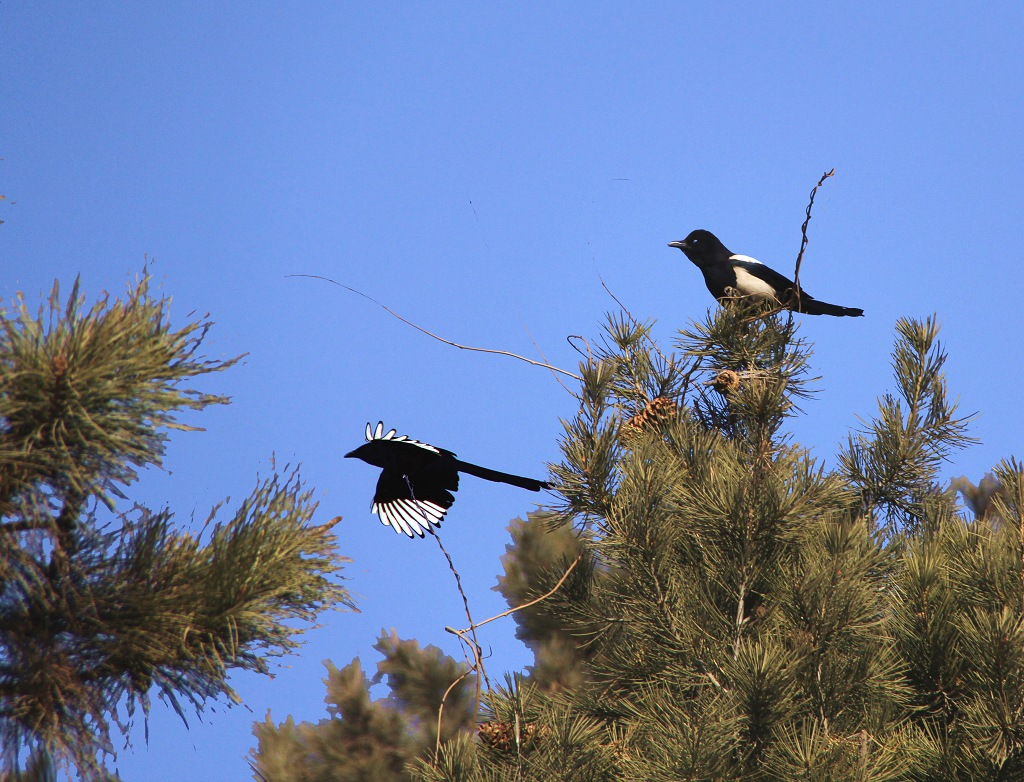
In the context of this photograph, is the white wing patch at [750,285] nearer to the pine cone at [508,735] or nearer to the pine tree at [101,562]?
the pine cone at [508,735]

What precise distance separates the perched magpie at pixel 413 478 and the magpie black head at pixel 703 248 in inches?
107

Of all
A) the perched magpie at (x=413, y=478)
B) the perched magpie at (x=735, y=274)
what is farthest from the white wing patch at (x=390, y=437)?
the perched magpie at (x=735, y=274)

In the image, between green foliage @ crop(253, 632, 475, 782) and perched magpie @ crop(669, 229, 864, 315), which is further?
green foliage @ crop(253, 632, 475, 782)

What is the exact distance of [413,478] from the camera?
2.88 m

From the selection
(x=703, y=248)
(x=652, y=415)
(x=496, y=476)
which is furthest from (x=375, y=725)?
(x=496, y=476)

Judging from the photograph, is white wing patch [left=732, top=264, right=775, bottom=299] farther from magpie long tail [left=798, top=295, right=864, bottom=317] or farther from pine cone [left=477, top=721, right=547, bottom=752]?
pine cone [left=477, top=721, right=547, bottom=752]

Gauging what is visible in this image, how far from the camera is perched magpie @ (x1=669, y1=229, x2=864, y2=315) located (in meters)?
4.82

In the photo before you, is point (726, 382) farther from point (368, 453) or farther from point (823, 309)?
point (823, 309)

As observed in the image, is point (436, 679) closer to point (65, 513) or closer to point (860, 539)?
point (860, 539)

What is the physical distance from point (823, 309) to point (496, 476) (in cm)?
272

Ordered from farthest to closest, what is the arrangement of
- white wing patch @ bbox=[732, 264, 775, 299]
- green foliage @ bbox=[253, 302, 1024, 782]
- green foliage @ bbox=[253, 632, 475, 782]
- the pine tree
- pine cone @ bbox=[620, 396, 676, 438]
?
green foliage @ bbox=[253, 632, 475, 782] < white wing patch @ bbox=[732, 264, 775, 299] < pine cone @ bbox=[620, 396, 676, 438] < green foliage @ bbox=[253, 302, 1024, 782] < the pine tree

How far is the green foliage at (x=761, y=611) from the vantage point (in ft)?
8.36

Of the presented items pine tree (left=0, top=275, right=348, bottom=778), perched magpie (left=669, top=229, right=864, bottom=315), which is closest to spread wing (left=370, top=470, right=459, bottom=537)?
pine tree (left=0, top=275, right=348, bottom=778)

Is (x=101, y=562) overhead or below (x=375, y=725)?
below
